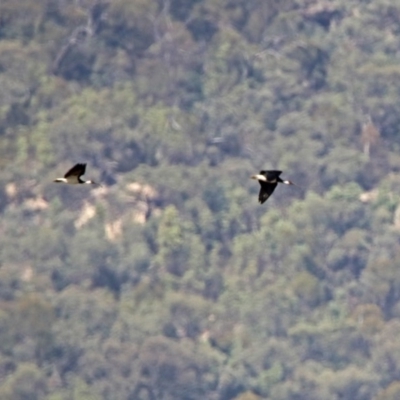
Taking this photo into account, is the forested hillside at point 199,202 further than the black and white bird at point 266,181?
Yes

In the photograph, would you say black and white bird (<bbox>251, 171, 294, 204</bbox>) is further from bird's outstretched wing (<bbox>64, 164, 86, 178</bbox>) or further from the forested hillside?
the forested hillside

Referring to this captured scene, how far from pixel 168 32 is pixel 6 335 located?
65.0 feet

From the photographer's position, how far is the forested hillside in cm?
6419

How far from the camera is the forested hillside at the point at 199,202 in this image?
6419 cm

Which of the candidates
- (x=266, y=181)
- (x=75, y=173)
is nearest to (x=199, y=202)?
(x=75, y=173)

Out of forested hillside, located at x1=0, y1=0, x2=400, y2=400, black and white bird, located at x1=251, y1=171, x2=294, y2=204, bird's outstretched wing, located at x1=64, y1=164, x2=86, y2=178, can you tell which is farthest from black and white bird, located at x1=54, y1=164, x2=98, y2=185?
forested hillside, located at x1=0, y1=0, x2=400, y2=400

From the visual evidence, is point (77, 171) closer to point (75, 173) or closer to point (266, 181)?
point (75, 173)

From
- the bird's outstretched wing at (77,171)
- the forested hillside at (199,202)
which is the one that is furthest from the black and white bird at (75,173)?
the forested hillside at (199,202)

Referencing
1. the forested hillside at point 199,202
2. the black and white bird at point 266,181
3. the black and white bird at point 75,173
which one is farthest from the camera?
the forested hillside at point 199,202

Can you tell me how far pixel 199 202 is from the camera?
2869 inches

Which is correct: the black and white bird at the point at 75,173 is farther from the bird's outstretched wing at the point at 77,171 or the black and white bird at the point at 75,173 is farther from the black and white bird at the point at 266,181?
the black and white bird at the point at 266,181

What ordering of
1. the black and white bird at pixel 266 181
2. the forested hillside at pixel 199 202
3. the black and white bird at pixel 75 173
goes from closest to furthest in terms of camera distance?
1. the black and white bird at pixel 266 181
2. the black and white bird at pixel 75 173
3. the forested hillside at pixel 199 202

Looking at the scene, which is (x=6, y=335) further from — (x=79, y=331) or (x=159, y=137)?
(x=159, y=137)

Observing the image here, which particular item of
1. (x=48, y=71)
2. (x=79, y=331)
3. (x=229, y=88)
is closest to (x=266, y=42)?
(x=229, y=88)
